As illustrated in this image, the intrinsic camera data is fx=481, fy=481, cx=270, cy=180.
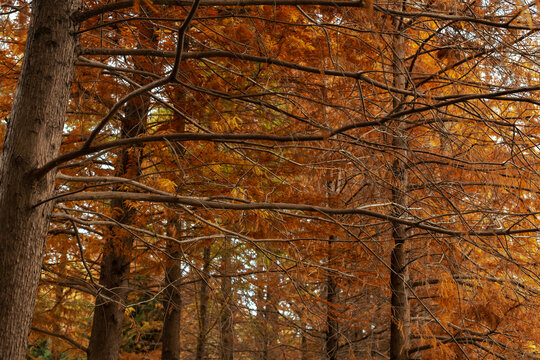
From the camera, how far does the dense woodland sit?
9.96 feet

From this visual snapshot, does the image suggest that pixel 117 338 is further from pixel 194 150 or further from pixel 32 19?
pixel 32 19

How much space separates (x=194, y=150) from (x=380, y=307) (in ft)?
11.6

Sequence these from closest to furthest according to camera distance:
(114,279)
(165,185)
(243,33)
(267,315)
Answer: (243,33), (165,185), (114,279), (267,315)

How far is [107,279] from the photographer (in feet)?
22.5

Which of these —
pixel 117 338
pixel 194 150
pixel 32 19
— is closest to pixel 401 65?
pixel 32 19

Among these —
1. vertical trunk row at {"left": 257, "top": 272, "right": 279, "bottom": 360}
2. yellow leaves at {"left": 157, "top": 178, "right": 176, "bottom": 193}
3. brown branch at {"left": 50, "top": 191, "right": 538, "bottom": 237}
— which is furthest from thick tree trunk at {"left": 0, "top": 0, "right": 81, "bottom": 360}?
vertical trunk row at {"left": 257, "top": 272, "right": 279, "bottom": 360}

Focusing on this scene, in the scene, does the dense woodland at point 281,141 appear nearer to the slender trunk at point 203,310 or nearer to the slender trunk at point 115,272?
the slender trunk at point 115,272

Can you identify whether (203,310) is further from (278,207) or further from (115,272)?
(278,207)

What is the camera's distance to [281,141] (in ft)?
10.0

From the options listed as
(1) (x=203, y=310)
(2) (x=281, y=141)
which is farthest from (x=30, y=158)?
(1) (x=203, y=310)

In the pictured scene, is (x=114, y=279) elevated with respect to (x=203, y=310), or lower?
lower

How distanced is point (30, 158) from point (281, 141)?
5.36ft

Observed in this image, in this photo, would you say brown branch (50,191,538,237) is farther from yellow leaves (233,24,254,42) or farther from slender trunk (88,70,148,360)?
slender trunk (88,70,148,360)

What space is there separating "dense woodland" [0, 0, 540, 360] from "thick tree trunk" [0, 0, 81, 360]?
10mm
